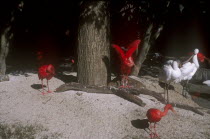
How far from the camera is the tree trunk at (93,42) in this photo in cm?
572

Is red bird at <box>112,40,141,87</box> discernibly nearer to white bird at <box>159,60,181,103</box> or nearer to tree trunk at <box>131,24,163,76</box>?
white bird at <box>159,60,181,103</box>

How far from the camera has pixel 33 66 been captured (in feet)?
28.7

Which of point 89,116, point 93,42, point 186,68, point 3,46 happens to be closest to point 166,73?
point 186,68

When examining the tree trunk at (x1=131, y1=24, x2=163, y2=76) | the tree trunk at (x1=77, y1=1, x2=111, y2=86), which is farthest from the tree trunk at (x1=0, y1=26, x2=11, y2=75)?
the tree trunk at (x1=131, y1=24, x2=163, y2=76)

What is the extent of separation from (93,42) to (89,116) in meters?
1.67

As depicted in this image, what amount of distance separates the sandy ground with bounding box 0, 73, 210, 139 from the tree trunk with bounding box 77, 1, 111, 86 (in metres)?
0.47

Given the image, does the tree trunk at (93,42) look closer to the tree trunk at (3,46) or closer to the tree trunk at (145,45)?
the tree trunk at (145,45)

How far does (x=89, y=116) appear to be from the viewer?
4895mm

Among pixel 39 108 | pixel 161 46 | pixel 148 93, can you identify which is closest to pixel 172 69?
pixel 148 93

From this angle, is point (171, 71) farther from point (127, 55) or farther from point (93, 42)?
point (93, 42)

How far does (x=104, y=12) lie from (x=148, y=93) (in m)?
1.98

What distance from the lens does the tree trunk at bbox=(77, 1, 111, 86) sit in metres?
5.72

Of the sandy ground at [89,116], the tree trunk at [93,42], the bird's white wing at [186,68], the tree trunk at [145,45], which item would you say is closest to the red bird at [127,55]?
the tree trunk at [93,42]

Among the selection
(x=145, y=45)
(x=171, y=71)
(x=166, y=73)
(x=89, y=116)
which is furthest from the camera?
(x=145, y=45)
